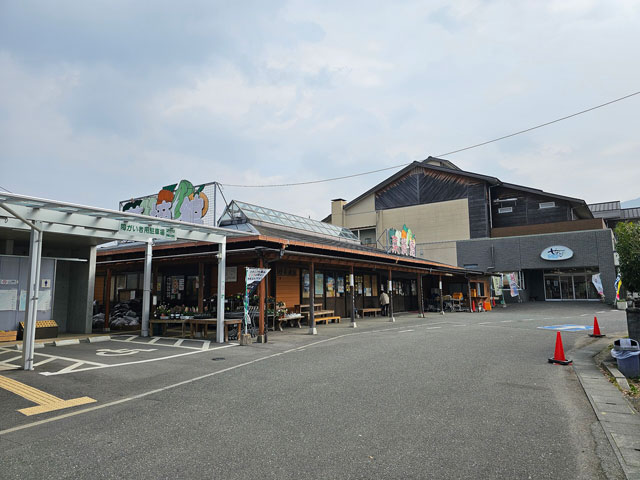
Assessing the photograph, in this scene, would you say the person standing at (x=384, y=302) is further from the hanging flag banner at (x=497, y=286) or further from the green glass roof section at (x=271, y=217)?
the hanging flag banner at (x=497, y=286)

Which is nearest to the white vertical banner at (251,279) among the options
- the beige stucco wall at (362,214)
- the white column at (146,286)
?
the white column at (146,286)

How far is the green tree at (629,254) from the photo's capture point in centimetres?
864

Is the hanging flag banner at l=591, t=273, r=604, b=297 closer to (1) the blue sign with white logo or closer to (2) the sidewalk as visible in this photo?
(1) the blue sign with white logo

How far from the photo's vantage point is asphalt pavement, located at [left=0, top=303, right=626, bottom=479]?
3527mm

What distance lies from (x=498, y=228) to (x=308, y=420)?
3314cm

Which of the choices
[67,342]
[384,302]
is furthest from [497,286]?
[67,342]

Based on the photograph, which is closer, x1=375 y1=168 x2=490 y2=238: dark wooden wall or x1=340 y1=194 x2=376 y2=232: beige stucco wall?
x1=375 y1=168 x2=490 y2=238: dark wooden wall

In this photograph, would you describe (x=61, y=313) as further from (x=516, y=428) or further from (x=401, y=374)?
(x=516, y=428)

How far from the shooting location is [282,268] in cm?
1655

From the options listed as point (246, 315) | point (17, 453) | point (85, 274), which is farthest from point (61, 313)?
point (17, 453)

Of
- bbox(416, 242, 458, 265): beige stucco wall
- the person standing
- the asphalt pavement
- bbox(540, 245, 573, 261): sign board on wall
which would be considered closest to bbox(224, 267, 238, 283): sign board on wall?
the asphalt pavement

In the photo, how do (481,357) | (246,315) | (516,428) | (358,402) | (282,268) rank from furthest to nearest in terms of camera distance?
(282,268), (246,315), (481,357), (358,402), (516,428)

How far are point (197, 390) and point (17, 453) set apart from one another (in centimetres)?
259

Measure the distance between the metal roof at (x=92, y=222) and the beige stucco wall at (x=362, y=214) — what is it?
2993cm
